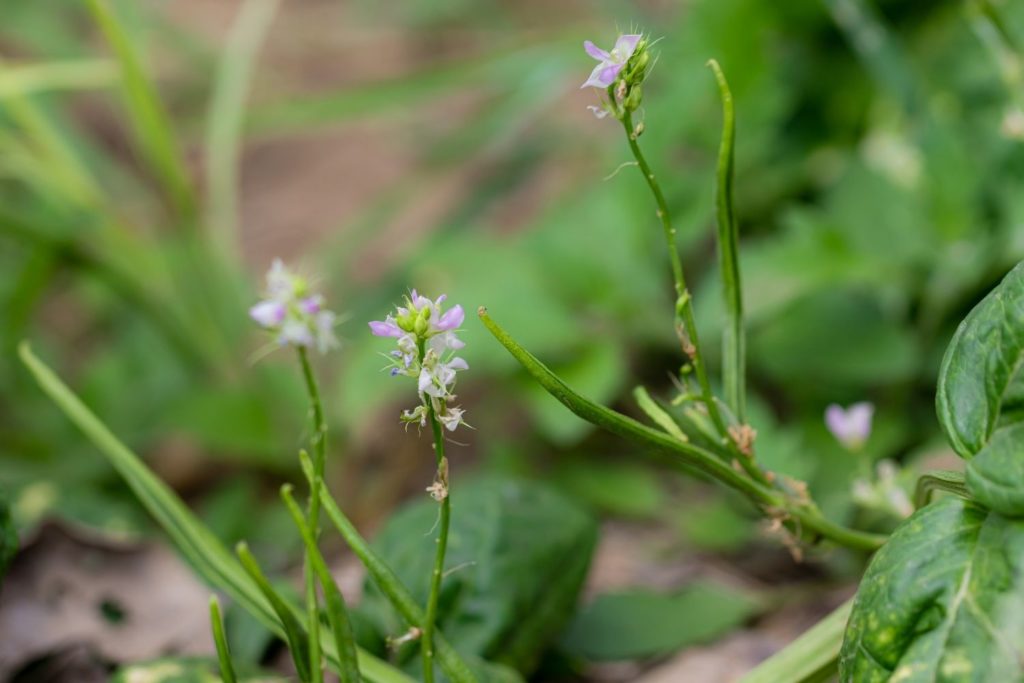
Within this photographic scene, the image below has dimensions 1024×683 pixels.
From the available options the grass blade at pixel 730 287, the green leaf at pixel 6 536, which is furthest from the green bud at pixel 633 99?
the green leaf at pixel 6 536

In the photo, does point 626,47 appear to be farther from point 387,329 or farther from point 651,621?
point 651,621

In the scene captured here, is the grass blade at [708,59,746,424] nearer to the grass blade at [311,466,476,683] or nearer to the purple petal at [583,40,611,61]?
the purple petal at [583,40,611,61]

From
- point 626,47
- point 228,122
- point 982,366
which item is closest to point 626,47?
point 626,47

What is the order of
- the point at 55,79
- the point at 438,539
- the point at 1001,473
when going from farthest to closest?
1. the point at 55,79
2. the point at 438,539
3. the point at 1001,473

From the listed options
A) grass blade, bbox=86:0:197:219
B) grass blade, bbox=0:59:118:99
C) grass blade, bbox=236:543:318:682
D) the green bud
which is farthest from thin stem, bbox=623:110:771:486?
grass blade, bbox=0:59:118:99

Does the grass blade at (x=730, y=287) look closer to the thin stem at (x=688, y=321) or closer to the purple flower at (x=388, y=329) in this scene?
the thin stem at (x=688, y=321)

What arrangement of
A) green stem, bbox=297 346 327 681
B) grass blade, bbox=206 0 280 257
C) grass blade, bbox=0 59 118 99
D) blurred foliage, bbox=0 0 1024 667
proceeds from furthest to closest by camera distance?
grass blade, bbox=206 0 280 257 → grass blade, bbox=0 59 118 99 → blurred foliage, bbox=0 0 1024 667 → green stem, bbox=297 346 327 681
